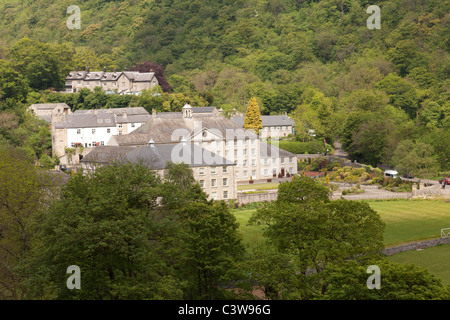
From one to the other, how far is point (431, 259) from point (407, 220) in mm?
11186

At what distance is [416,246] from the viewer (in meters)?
48.3

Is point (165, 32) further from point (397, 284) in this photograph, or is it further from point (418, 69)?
point (397, 284)

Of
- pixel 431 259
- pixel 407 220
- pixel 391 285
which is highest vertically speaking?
pixel 407 220

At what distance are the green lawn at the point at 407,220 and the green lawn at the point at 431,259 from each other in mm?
2154

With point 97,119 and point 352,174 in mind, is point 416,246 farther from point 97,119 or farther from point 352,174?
point 97,119

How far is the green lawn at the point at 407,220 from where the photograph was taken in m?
51.1

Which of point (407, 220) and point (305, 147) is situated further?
Answer: point (305, 147)

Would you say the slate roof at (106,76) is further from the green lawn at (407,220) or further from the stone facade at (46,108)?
the green lawn at (407,220)

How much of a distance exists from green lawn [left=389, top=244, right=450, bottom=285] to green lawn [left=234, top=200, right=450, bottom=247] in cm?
215

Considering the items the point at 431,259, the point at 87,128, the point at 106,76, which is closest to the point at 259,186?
the point at 87,128

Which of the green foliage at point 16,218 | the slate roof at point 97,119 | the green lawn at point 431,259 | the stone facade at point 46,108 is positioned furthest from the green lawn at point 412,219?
the stone facade at point 46,108

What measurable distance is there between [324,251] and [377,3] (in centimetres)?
12414

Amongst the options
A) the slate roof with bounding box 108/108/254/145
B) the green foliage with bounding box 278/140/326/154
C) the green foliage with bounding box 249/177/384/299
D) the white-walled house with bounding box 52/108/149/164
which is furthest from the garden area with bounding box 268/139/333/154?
the green foliage with bounding box 249/177/384/299
